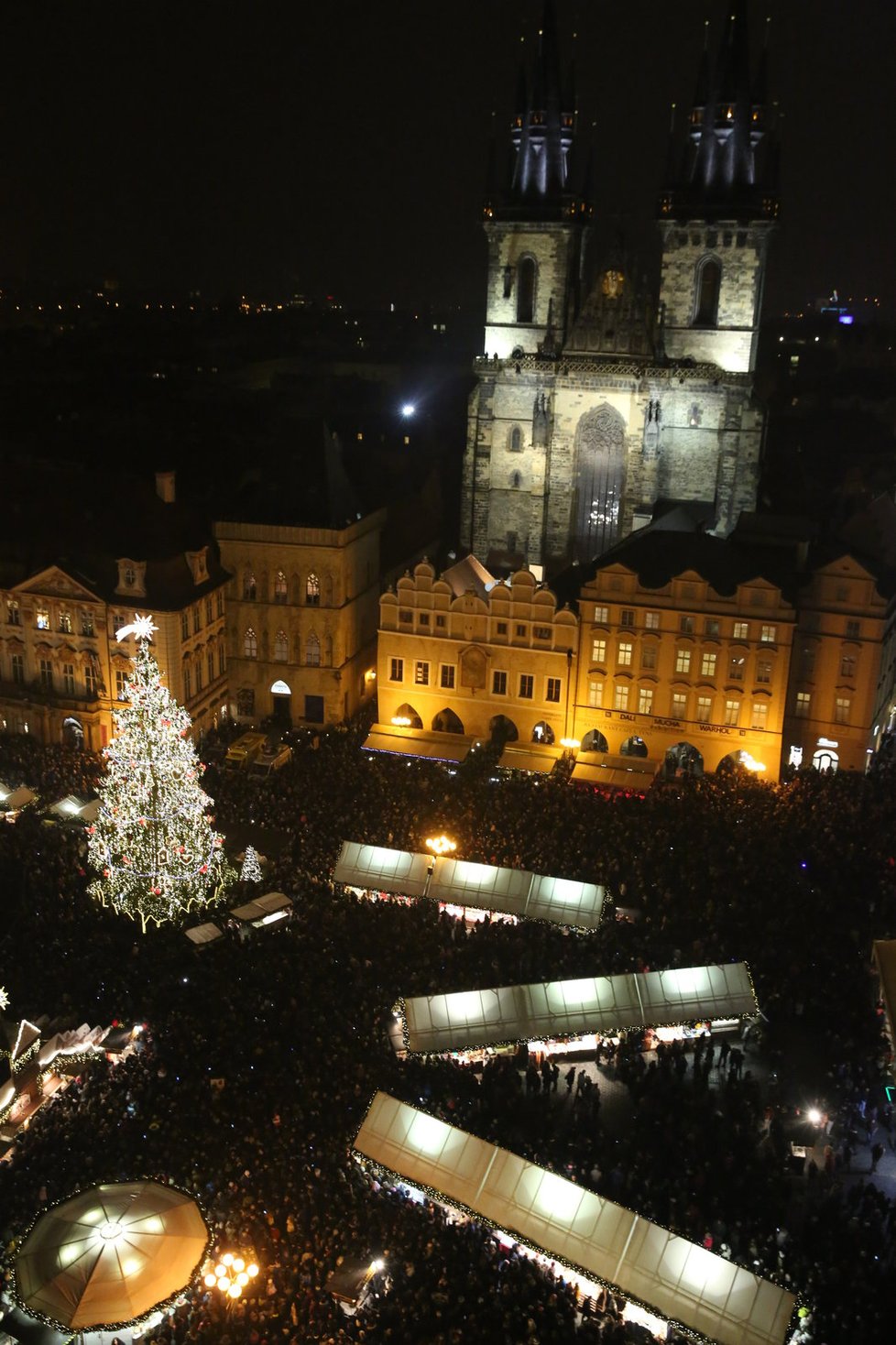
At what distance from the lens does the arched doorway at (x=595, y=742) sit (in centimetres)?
4978

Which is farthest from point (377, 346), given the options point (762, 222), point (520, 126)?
point (762, 222)

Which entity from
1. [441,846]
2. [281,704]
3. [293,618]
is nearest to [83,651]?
[293,618]

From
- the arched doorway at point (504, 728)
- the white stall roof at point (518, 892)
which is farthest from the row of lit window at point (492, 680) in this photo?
the white stall roof at point (518, 892)

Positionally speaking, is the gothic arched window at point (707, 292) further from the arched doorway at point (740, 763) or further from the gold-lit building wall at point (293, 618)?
the arched doorway at point (740, 763)

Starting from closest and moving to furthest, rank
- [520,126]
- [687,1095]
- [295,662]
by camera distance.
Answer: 1. [687,1095]
2. [295,662]
3. [520,126]

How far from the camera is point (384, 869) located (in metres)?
37.9

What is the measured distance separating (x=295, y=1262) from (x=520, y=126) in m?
56.2

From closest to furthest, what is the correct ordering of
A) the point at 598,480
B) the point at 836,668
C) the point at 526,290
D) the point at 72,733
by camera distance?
the point at 836,668
the point at 72,733
the point at 598,480
the point at 526,290

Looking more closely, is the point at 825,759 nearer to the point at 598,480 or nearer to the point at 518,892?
the point at 518,892

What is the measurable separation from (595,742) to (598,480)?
753 inches

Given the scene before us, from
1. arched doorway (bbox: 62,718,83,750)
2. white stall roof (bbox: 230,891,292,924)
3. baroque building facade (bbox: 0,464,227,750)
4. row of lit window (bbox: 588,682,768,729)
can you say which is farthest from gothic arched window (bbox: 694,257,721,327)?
white stall roof (bbox: 230,891,292,924)

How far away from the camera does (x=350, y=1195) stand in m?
26.0

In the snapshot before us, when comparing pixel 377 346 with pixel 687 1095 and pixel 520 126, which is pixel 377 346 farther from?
pixel 687 1095

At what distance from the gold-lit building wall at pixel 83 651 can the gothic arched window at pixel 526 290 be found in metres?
25.5
